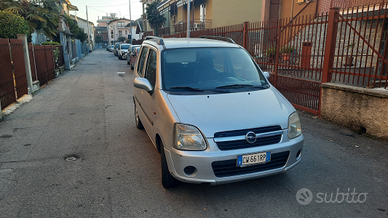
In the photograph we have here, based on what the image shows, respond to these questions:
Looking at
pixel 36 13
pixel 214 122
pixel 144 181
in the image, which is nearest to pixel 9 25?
pixel 36 13

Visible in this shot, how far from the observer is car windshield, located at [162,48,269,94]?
3.93m

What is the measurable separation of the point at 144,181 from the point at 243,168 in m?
1.43

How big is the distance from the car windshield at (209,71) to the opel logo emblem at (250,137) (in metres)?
0.91

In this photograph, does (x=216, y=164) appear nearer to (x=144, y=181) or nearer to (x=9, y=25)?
(x=144, y=181)

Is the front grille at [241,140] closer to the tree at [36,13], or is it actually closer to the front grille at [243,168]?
the front grille at [243,168]

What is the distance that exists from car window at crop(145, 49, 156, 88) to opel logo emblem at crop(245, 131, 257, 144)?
1660 mm

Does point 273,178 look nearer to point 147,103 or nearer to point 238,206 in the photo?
point 238,206

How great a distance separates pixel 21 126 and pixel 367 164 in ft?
22.4

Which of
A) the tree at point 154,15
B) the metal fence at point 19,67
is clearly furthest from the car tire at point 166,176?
the tree at point 154,15

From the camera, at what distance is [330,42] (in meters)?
6.50

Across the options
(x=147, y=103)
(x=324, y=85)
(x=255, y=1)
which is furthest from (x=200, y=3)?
(x=147, y=103)

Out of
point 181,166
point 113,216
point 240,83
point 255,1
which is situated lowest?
point 113,216

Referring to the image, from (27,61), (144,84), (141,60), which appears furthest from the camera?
(27,61)

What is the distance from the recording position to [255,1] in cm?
2548
